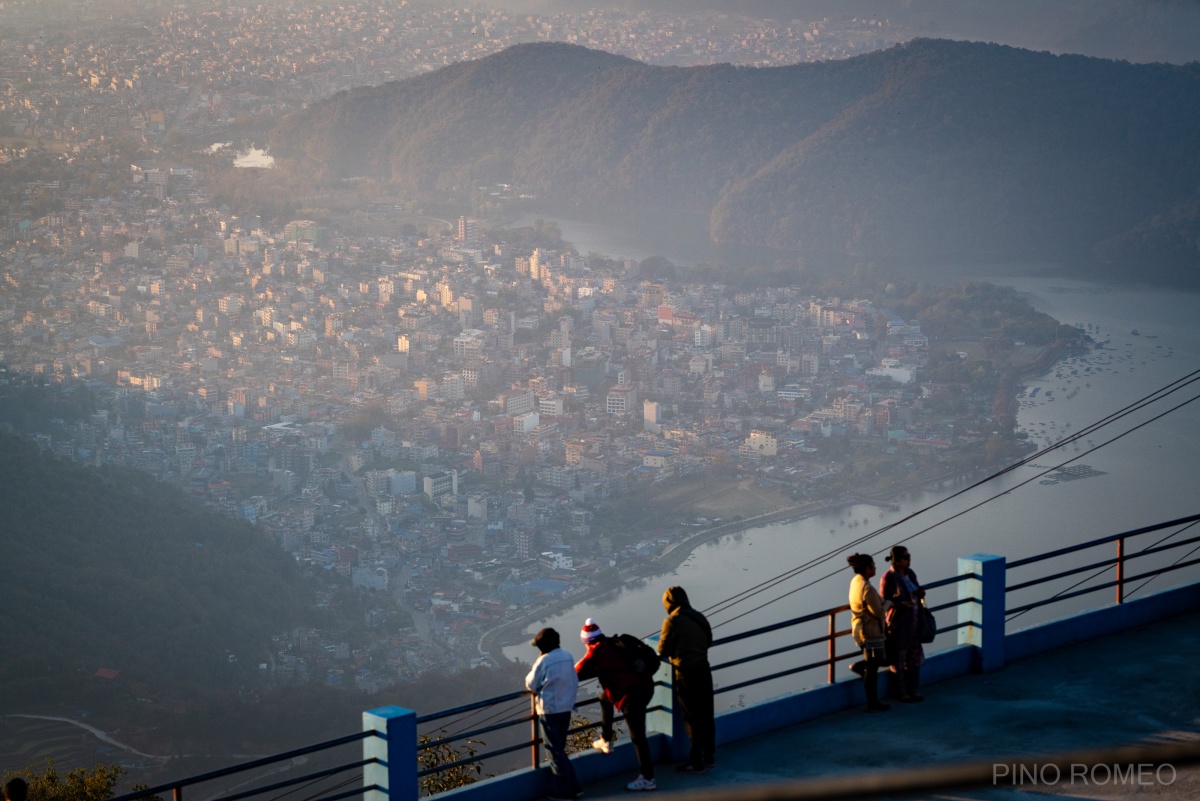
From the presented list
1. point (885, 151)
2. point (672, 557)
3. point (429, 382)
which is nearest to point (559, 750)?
point (672, 557)

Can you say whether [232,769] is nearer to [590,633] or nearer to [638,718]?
[590,633]

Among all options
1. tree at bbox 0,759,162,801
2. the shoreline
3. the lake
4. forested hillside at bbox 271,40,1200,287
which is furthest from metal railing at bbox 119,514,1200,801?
forested hillside at bbox 271,40,1200,287

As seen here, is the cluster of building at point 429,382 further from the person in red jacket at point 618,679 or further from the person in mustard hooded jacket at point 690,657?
the person in red jacket at point 618,679

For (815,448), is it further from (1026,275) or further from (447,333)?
(1026,275)

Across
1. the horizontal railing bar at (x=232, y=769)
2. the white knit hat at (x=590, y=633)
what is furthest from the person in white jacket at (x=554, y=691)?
the horizontal railing bar at (x=232, y=769)

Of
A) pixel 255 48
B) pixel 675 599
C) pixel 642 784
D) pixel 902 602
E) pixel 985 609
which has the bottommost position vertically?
pixel 642 784

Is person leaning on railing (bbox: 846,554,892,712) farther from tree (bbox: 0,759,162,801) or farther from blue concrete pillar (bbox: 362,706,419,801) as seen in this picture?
tree (bbox: 0,759,162,801)
